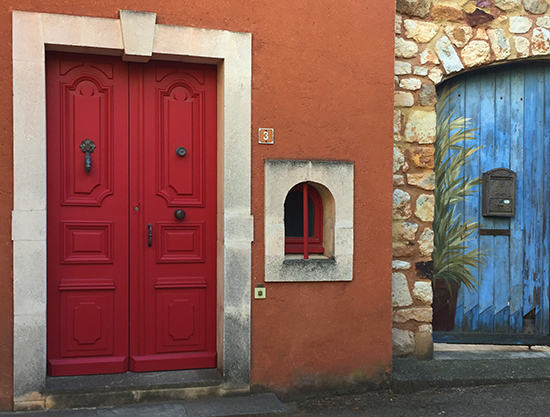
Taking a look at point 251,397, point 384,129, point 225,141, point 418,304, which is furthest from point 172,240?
point 418,304

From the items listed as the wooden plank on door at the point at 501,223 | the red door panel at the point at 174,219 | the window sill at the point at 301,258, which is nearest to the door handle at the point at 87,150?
the red door panel at the point at 174,219

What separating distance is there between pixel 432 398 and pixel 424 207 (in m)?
1.57

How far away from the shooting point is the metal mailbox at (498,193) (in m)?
5.17

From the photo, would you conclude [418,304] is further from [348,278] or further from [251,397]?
[251,397]

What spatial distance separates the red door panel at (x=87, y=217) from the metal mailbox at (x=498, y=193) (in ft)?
10.6

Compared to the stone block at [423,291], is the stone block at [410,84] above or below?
above

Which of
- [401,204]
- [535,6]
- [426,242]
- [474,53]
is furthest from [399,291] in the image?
[535,6]

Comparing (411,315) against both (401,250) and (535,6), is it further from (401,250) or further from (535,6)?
(535,6)

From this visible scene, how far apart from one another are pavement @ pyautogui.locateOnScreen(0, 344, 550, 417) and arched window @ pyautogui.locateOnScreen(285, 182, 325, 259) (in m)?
1.16

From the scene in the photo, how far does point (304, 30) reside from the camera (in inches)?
168

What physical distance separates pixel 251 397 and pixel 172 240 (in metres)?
1.29

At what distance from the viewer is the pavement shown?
12.5ft

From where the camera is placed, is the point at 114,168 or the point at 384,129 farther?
the point at 384,129

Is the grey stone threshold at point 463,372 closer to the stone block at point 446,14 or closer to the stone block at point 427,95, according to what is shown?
the stone block at point 427,95
